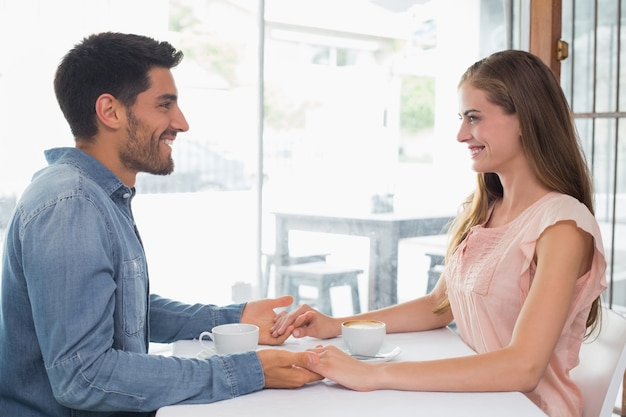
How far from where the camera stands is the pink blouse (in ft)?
4.86

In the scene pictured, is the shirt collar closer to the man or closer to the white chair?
the man

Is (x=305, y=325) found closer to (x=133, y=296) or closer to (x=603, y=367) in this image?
(x=133, y=296)

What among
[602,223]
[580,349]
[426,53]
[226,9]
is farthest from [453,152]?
[580,349]

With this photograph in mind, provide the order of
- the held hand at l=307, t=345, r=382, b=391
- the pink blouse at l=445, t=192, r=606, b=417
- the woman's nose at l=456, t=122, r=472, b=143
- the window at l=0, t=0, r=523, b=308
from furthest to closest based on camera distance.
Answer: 1. the window at l=0, t=0, r=523, b=308
2. the woman's nose at l=456, t=122, r=472, b=143
3. the pink blouse at l=445, t=192, r=606, b=417
4. the held hand at l=307, t=345, r=382, b=391

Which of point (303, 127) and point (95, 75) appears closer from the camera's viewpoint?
point (95, 75)

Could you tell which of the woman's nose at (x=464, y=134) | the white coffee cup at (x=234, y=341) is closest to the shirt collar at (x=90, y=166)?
the white coffee cup at (x=234, y=341)

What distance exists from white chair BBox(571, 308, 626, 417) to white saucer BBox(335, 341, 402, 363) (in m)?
0.41

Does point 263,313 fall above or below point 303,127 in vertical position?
below

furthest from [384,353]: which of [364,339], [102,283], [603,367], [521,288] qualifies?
[102,283]

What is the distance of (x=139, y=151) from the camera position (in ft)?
5.04

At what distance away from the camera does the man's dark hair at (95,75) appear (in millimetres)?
1497

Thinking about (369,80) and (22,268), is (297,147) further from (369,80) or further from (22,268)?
(22,268)

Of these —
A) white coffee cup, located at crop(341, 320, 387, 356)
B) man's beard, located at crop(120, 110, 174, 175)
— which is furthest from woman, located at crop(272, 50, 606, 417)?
man's beard, located at crop(120, 110, 174, 175)

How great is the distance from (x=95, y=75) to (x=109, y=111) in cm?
8
